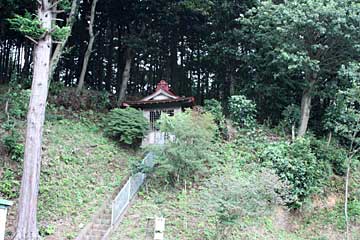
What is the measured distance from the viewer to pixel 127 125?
1648 centimetres

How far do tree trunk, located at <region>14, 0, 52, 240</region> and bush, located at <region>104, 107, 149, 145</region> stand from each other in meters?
5.20

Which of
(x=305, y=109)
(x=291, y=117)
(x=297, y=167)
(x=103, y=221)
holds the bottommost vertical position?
(x=103, y=221)

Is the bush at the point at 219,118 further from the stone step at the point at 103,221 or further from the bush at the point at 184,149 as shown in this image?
the stone step at the point at 103,221

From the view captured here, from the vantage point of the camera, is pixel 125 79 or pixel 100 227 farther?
pixel 125 79

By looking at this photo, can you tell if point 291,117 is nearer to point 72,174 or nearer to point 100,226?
point 72,174

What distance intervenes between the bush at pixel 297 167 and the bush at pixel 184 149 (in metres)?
2.33

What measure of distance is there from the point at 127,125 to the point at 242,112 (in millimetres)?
4599

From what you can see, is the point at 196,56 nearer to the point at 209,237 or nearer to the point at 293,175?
the point at 293,175

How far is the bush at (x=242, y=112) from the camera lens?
1803cm

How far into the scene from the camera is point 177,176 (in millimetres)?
14070

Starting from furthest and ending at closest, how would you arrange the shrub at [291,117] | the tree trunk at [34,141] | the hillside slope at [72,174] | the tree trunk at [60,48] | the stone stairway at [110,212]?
the shrub at [291,117] < the tree trunk at [60,48] < the hillside slope at [72,174] < the stone stairway at [110,212] < the tree trunk at [34,141]

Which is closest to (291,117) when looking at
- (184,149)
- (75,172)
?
(184,149)

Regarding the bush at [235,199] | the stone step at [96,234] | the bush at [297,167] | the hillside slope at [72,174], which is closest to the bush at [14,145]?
the hillside slope at [72,174]

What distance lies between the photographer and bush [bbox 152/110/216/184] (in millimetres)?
13656
